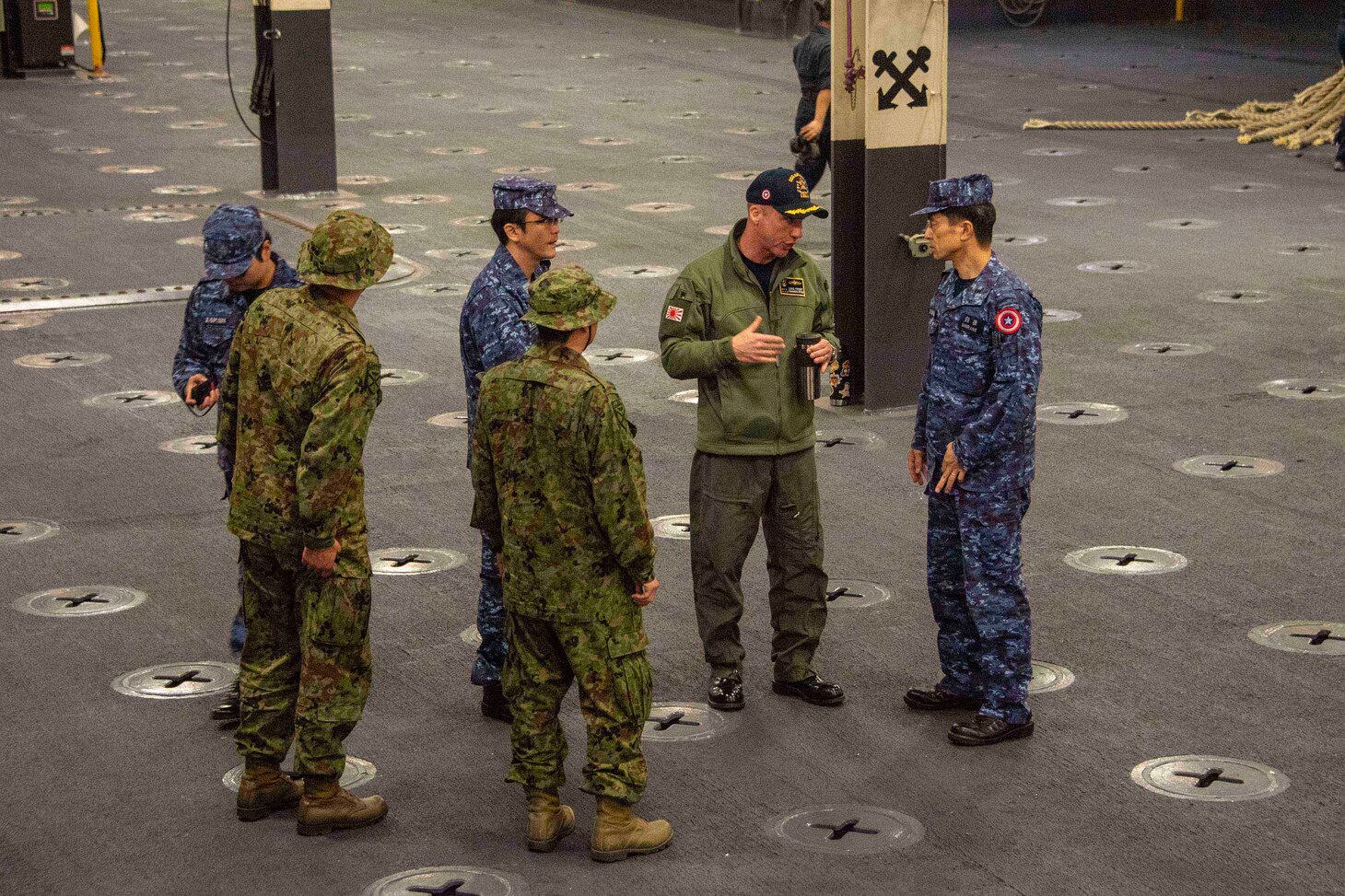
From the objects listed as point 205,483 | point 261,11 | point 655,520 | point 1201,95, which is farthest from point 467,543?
point 1201,95

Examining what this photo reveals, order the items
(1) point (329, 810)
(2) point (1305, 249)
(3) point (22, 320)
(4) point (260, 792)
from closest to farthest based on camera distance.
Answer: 1. (1) point (329, 810)
2. (4) point (260, 792)
3. (3) point (22, 320)
4. (2) point (1305, 249)

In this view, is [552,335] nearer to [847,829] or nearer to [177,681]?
[847,829]

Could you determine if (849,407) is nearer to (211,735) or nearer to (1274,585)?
(1274,585)

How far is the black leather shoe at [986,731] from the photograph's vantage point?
646 centimetres

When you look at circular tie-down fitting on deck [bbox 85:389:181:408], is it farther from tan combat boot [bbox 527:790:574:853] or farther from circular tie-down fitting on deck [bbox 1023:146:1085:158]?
circular tie-down fitting on deck [bbox 1023:146:1085:158]

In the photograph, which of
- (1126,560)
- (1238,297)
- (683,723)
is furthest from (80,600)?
(1238,297)

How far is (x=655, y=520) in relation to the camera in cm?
889

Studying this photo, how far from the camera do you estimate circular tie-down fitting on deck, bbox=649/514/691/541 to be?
28.5 feet

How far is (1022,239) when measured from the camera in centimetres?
1516

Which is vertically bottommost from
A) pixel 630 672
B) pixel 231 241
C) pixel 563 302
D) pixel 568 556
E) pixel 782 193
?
pixel 630 672

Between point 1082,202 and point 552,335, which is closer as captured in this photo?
point 552,335

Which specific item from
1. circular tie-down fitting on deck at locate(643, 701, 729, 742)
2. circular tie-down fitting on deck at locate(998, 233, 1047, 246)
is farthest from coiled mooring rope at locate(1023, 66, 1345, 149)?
circular tie-down fitting on deck at locate(643, 701, 729, 742)

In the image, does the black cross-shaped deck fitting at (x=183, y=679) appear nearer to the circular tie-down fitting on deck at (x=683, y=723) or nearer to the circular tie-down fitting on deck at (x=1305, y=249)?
the circular tie-down fitting on deck at (x=683, y=723)

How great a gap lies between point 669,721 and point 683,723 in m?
0.05
